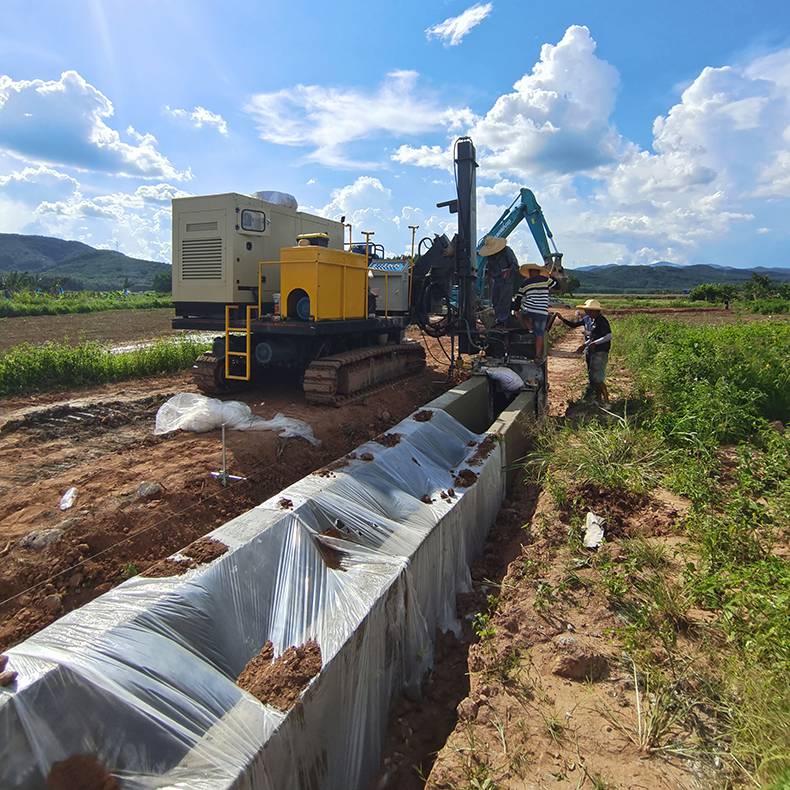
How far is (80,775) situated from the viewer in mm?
1908

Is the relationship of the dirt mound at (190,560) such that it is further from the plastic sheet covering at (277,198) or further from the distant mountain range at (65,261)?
the distant mountain range at (65,261)

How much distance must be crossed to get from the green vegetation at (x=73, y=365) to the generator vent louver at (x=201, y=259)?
3.49 m

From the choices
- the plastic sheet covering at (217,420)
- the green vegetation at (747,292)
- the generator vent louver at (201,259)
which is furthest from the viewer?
the green vegetation at (747,292)

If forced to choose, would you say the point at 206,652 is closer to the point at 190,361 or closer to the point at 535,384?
the point at 535,384

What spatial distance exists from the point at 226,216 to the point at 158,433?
3239 millimetres

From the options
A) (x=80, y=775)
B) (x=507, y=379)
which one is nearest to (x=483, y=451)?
(x=507, y=379)

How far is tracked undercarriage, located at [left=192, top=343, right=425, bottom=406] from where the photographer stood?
25.8 feet

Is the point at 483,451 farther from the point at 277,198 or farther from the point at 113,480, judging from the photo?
the point at 277,198

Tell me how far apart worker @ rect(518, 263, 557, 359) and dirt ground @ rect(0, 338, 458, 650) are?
8.13 ft

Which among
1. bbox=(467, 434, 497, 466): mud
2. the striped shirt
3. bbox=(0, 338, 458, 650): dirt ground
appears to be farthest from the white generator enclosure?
bbox=(467, 434, 497, 466): mud

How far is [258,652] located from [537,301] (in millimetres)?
7342

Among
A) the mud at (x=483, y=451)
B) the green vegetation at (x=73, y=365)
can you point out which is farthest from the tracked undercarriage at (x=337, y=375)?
the green vegetation at (x=73, y=365)

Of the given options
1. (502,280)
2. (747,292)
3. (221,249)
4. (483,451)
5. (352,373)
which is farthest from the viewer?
(747,292)

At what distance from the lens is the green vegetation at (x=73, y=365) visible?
9438mm
